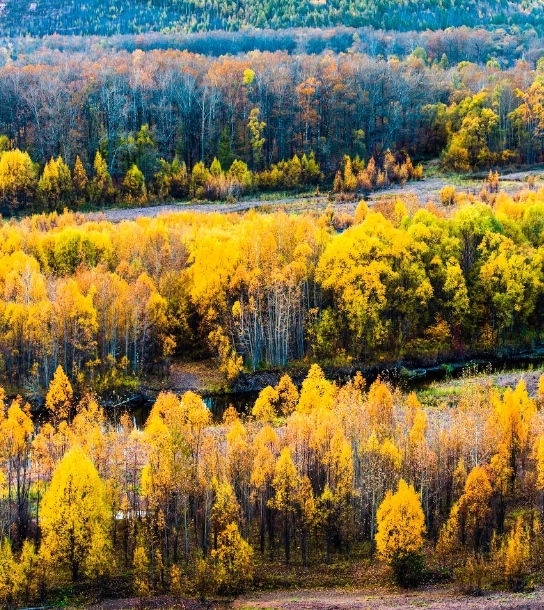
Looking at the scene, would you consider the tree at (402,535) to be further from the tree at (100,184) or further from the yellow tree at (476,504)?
the tree at (100,184)

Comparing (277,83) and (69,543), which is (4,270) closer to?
(69,543)

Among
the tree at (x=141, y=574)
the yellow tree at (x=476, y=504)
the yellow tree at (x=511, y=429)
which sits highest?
the yellow tree at (x=511, y=429)

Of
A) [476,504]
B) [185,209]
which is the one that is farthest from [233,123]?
[476,504]

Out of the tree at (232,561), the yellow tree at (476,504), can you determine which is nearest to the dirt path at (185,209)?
the tree at (232,561)

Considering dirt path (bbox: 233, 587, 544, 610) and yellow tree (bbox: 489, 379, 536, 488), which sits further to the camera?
yellow tree (bbox: 489, 379, 536, 488)

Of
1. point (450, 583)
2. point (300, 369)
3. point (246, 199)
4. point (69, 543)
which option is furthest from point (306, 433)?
point (246, 199)

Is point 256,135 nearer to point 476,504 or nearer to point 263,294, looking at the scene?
point 263,294

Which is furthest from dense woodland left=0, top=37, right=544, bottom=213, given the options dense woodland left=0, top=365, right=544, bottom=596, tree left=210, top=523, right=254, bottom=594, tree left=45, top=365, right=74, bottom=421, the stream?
tree left=210, top=523, right=254, bottom=594

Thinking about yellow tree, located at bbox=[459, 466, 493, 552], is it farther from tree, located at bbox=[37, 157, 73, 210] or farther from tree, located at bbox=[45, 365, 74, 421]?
tree, located at bbox=[37, 157, 73, 210]
